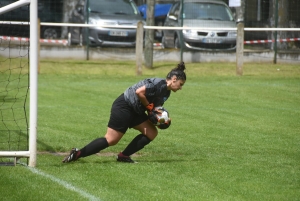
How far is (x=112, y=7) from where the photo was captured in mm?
24359

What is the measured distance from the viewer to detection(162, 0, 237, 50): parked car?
77.0 feet

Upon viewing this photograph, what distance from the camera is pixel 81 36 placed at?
24.1m

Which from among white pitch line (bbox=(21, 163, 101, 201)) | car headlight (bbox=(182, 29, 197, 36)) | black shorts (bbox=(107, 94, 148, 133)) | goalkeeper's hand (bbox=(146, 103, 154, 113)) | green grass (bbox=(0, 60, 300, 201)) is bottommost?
green grass (bbox=(0, 60, 300, 201))

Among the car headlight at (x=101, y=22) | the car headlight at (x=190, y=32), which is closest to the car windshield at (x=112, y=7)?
the car headlight at (x=101, y=22)

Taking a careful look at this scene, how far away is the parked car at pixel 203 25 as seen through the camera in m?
23.5

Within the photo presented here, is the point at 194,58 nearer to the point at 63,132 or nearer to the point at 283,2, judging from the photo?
the point at 283,2

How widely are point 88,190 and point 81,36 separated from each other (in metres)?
17.6

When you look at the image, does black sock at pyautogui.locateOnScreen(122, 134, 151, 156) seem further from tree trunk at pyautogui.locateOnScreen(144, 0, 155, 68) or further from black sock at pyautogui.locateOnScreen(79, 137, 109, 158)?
tree trunk at pyautogui.locateOnScreen(144, 0, 155, 68)

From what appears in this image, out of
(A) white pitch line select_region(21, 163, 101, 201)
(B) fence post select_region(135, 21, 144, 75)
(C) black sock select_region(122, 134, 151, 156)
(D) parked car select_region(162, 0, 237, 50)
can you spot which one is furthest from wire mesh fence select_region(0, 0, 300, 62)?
(A) white pitch line select_region(21, 163, 101, 201)

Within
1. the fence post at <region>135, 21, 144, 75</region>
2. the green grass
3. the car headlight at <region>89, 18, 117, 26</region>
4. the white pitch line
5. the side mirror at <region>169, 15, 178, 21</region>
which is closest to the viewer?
the white pitch line

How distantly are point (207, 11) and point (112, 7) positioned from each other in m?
3.53

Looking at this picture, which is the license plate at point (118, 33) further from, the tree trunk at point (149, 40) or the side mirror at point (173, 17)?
the side mirror at point (173, 17)

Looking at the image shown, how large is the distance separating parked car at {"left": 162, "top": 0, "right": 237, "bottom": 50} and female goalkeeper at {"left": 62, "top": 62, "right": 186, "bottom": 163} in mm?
14708

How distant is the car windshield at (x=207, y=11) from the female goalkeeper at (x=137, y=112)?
50.9 feet
